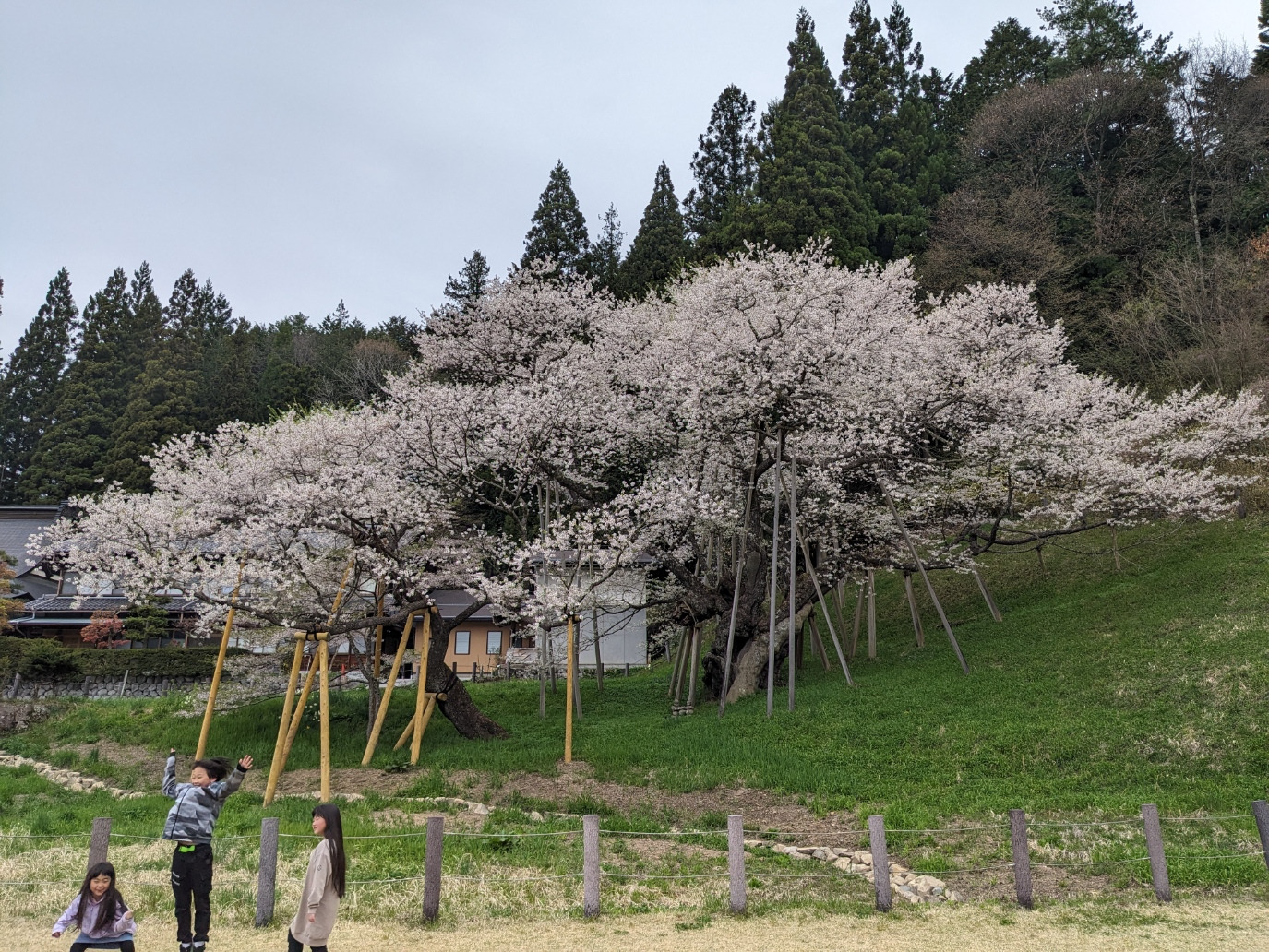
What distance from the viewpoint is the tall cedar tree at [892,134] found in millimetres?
38812

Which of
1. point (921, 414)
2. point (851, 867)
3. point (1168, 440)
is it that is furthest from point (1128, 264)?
point (851, 867)

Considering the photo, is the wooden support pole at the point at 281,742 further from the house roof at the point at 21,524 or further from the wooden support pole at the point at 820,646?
the house roof at the point at 21,524

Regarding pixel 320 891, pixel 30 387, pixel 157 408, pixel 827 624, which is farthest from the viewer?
pixel 30 387

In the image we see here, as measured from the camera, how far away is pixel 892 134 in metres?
42.8

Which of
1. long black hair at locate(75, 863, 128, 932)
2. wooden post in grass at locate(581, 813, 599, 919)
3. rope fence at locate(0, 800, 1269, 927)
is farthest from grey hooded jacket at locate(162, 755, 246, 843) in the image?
wooden post in grass at locate(581, 813, 599, 919)

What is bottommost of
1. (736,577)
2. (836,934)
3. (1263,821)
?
(836,934)

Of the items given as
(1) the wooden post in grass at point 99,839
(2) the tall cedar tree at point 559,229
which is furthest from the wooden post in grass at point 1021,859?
(2) the tall cedar tree at point 559,229

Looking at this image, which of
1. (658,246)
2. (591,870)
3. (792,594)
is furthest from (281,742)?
(658,246)

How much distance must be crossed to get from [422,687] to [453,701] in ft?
4.00

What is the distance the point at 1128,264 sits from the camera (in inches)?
1395

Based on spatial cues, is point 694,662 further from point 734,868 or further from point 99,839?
point 99,839

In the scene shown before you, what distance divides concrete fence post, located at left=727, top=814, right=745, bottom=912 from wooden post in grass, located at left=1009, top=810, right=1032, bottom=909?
267cm

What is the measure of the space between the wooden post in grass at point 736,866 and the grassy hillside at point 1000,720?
378 cm

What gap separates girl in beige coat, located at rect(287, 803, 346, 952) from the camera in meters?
6.18
